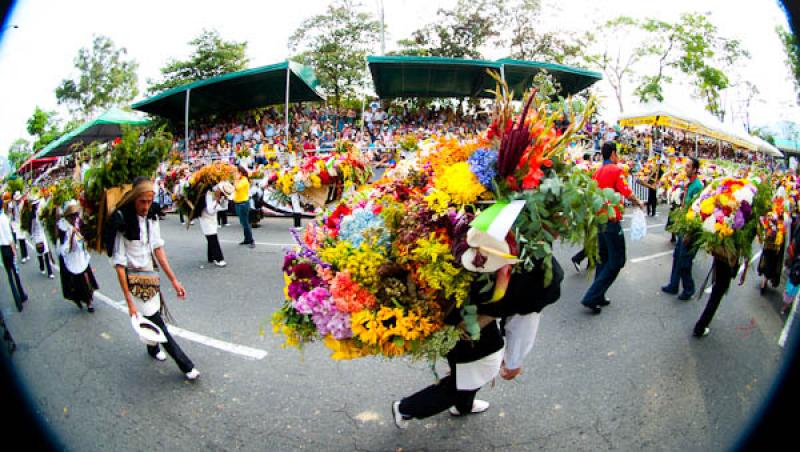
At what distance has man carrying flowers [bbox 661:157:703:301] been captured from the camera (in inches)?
138

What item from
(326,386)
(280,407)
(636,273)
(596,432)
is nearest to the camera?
(596,432)

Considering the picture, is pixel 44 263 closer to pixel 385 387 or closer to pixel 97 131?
pixel 97 131

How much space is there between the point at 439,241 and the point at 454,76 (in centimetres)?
340

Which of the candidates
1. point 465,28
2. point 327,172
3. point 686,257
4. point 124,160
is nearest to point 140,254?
→ point 124,160

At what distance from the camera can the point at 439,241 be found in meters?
1.72

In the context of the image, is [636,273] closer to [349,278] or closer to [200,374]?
[349,278]

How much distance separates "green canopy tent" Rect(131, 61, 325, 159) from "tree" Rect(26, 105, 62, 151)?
1144 mm

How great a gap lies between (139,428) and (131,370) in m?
0.81

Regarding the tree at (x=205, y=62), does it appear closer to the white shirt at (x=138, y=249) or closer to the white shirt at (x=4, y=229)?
the white shirt at (x=138, y=249)

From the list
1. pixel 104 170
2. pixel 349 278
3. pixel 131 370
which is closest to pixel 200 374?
pixel 131 370

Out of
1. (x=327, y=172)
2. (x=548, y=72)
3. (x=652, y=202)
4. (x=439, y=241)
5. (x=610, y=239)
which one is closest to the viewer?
(x=439, y=241)

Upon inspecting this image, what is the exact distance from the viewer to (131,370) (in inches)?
121

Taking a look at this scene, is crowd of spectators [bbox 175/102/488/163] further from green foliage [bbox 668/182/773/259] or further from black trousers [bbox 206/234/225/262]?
green foliage [bbox 668/182/773/259]

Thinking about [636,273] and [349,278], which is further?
Answer: [636,273]
